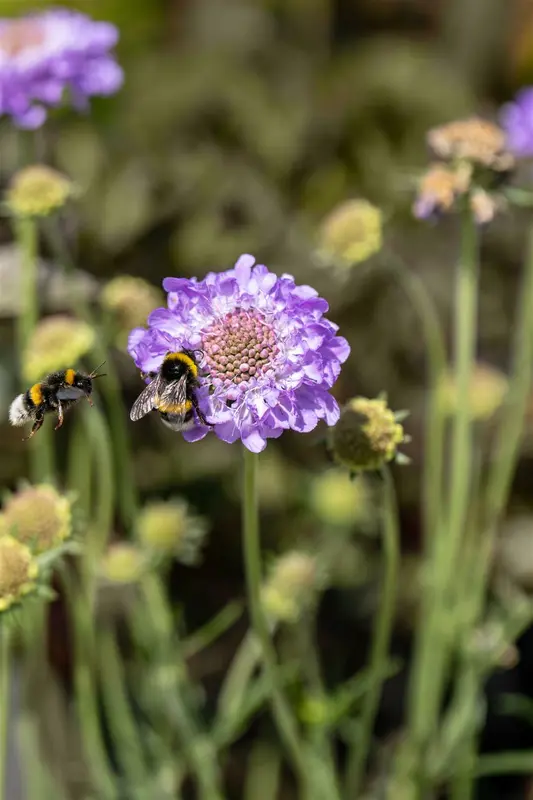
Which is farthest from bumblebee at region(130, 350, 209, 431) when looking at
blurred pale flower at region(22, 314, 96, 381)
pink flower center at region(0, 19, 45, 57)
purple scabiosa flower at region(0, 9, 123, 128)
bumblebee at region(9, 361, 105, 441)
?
pink flower center at region(0, 19, 45, 57)

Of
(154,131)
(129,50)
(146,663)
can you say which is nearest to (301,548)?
(146,663)

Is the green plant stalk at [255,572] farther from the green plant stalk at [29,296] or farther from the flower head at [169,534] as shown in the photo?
the green plant stalk at [29,296]

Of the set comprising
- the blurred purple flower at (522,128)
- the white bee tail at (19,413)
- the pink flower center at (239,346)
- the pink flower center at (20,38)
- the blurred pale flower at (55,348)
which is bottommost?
the pink flower center at (239,346)

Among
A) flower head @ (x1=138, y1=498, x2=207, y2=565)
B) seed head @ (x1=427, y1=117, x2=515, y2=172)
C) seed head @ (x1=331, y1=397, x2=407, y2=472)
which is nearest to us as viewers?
seed head @ (x1=331, y1=397, x2=407, y2=472)

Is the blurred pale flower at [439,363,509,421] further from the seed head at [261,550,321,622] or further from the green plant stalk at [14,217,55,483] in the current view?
the green plant stalk at [14,217,55,483]

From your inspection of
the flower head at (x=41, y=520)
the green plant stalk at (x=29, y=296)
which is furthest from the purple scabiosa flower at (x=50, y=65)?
the flower head at (x=41, y=520)
